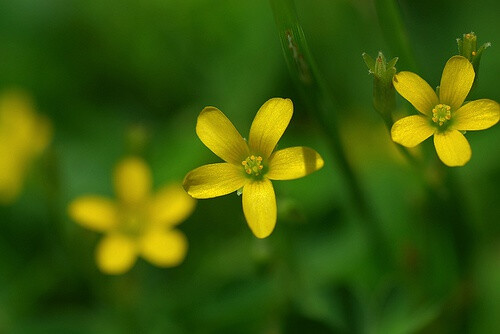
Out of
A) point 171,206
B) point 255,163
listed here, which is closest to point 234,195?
point 171,206

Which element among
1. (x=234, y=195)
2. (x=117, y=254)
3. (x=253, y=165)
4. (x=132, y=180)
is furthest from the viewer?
(x=234, y=195)

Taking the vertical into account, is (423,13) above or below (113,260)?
above

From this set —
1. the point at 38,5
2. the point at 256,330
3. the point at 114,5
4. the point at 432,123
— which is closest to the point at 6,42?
the point at 38,5

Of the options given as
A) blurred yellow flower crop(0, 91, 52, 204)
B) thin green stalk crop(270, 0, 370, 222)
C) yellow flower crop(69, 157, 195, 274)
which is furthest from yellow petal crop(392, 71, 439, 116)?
blurred yellow flower crop(0, 91, 52, 204)

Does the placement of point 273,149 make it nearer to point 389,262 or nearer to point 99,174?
point 389,262

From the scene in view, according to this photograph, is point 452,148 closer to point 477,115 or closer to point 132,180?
point 477,115

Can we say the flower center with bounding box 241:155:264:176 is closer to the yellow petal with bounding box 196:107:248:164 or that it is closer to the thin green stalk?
the yellow petal with bounding box 196:107:248:164
